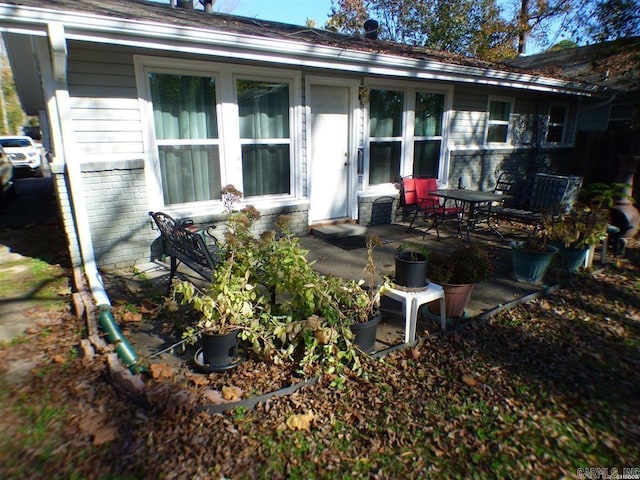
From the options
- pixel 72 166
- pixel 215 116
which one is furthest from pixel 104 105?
pixel 215 116

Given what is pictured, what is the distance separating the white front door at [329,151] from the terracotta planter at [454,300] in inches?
134

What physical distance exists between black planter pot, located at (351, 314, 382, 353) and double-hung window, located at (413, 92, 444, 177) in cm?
537

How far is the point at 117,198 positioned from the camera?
4648 mm

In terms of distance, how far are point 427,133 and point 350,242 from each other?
310cm

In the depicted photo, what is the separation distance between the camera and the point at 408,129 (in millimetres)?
7258

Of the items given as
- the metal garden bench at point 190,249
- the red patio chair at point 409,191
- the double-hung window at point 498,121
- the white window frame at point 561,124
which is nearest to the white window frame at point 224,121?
the metal garden bench at point 190,249

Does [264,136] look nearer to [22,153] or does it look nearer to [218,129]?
[218,129]

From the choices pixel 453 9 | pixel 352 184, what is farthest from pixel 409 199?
pixel 453 9

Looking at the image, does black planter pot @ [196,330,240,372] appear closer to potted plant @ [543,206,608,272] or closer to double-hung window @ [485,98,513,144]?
potted plant @ [543,206,608,272]

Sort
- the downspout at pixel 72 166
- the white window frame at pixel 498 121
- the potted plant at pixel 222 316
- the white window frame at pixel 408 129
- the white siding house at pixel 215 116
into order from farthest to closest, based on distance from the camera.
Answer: the white window frame at pixel 498 121, the white window frame at pixel 408 129, the white siding house at pixel 215 116, the downspout at pixel 72 166, the potted plant at pixel 222 316

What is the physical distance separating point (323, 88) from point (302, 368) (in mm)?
4756

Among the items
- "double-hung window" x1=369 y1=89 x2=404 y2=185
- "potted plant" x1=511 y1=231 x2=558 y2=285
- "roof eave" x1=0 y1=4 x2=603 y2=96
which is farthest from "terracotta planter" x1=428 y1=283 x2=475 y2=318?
"double-hung window" x1=369 y1=89 x2=404 y2=185

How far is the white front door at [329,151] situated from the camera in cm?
626

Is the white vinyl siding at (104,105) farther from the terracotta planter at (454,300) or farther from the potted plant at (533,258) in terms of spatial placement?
the potted plant at (533,258)
